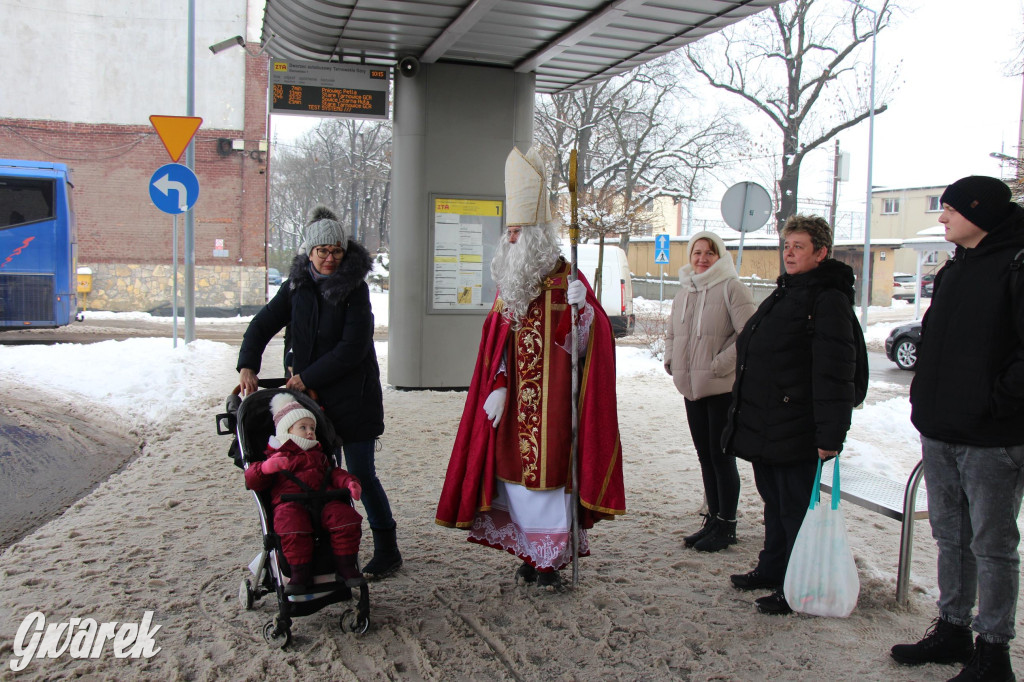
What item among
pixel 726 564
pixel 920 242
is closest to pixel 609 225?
pixel 920 242

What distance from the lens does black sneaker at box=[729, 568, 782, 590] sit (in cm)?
412

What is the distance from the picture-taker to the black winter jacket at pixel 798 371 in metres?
3.63

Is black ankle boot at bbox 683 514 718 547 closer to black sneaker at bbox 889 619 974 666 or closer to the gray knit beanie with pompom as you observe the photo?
black sneaker at bbox 889 619 974 666

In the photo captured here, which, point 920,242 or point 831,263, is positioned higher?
point 920,242

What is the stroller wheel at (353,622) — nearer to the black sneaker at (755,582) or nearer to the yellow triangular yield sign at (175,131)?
the black sneaker at (755,582)

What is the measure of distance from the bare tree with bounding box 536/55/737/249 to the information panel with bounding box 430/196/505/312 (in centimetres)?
2045

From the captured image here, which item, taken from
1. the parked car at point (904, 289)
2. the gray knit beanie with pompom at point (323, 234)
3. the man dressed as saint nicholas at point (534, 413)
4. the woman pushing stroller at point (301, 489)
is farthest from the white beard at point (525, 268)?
the parked car at point (904, 289)

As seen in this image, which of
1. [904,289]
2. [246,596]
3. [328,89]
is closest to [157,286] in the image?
[328,89]

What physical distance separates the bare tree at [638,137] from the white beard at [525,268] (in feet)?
84.9

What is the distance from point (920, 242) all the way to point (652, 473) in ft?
71.0

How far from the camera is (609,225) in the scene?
2062cm

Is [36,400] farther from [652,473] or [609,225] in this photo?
[609,225]

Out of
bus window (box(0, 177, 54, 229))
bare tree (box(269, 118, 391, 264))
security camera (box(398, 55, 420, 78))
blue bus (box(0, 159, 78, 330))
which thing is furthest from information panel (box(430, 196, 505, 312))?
bare tree (box(269, 118, 391, 264))

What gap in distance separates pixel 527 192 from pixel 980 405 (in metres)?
2.18
